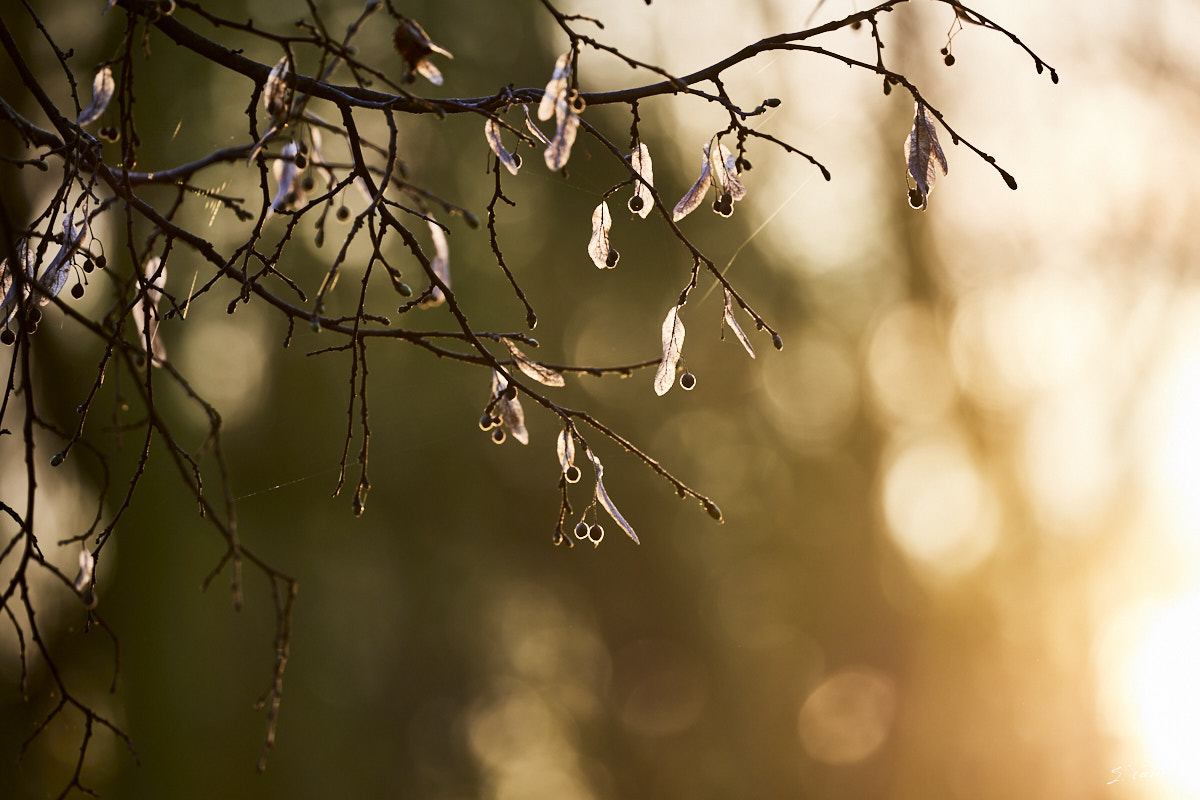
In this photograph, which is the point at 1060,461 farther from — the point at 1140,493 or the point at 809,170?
the point at 809,170

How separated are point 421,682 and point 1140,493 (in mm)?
3237

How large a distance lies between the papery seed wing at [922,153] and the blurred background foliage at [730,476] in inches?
85.9

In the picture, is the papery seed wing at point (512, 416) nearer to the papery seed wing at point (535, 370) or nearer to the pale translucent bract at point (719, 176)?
the papery seed wing at point (535, 370)

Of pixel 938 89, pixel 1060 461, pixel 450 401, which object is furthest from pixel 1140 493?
pixel 450 401

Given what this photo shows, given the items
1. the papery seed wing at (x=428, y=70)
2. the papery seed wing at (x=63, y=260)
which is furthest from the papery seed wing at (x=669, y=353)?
the papery seed wing at (x=63, y=260)

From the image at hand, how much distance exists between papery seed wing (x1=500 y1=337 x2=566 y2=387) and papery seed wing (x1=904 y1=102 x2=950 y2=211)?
16.5 inches

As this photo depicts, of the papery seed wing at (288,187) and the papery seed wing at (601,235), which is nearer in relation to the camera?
the papery seed wing at (288,187)

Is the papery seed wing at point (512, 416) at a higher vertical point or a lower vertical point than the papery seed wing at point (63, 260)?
lower

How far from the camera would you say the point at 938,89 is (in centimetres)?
336

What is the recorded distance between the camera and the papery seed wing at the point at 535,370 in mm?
960

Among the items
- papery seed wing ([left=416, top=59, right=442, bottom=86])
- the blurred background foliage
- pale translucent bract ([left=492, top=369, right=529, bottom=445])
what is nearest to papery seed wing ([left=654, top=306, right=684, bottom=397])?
pale translucent bract ([left=492, top=369, right=529, bottom=445])

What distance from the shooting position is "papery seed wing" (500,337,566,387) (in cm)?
96

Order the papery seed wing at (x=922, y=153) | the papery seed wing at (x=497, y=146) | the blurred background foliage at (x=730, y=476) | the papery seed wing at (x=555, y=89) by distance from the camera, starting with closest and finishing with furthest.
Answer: the papery seed wing at (x=555, y=89), the papery seed wing at (x=922, y=153), the papery seed wing at (x=497, y=146), the blurred background foliage at (x=730, y=476)

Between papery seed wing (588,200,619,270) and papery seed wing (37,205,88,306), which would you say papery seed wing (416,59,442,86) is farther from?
papery seed wing (37,205,88,306)
